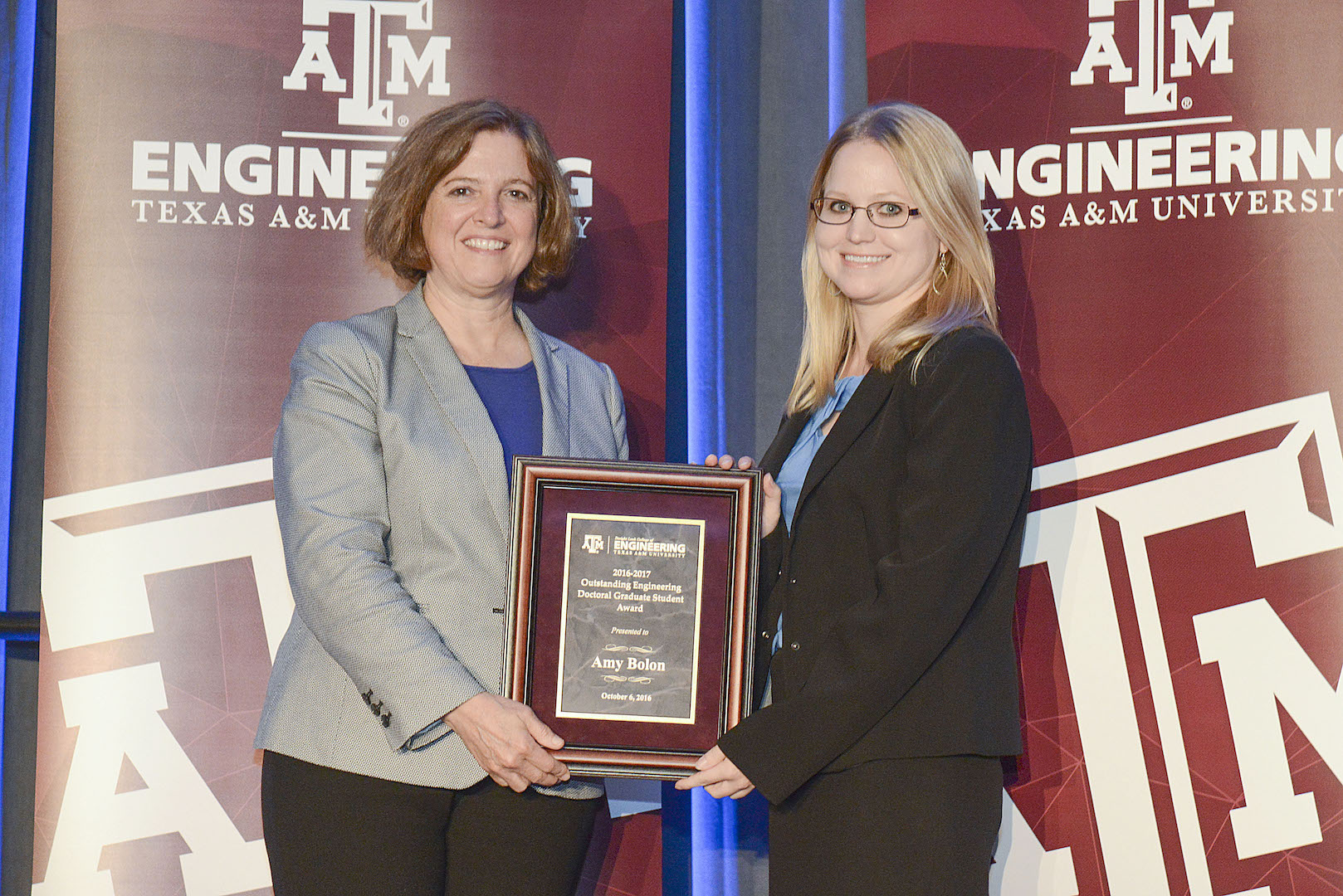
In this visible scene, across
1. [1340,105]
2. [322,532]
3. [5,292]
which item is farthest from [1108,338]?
[5,292]

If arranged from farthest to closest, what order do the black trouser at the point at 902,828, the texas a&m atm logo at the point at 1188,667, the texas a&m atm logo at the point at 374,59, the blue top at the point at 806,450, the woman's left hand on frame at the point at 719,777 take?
the texas a&m atm logo at the point at 374,59 < the texas a&m atm logo at the point at 1188,667 < the blue top at the point at 806,450 < the woman's left hand on frame at the point at 719,777 < the black trouser at the point at 902,828

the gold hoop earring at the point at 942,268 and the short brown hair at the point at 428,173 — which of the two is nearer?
the gold hoop earring at the point at 942,268

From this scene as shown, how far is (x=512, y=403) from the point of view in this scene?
234cm

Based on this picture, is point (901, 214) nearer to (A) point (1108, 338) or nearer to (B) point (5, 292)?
(A) point (1108, 338)

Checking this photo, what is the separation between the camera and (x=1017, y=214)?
114 inches

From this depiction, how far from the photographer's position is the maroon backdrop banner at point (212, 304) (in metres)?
2.84

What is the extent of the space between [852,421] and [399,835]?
1.01 metres

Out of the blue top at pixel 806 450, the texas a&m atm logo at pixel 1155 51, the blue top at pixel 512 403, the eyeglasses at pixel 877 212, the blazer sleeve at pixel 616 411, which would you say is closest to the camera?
the eyeglasses at pixel 877 212

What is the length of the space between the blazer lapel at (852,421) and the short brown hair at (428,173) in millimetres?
826

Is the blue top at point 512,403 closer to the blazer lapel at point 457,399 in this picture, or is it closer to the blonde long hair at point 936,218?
the blazer lapel at point 457,399

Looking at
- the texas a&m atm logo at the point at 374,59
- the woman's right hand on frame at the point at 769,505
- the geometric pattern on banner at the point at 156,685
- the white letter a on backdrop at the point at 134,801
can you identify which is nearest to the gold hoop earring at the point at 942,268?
the woman's right hand on frame at the point at 769,505

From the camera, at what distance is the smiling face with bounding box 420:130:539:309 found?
2.33 metres

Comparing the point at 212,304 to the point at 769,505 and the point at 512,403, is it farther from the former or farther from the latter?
the point at 769,505

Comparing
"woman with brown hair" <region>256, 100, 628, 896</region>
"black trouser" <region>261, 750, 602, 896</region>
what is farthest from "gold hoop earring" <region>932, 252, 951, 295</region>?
"black trouser" <region>261, 750, 602, 896</region>
